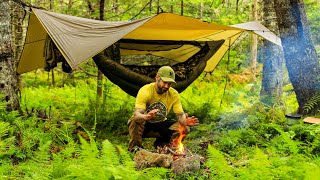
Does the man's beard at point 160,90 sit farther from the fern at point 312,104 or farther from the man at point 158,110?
the fern at point 312,104

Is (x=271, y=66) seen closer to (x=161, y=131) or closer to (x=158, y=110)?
(x=161, y=131)

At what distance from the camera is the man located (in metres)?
3.64

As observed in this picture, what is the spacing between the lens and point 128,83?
16.4 ft

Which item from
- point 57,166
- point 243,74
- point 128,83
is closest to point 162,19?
Answer: point 128,83

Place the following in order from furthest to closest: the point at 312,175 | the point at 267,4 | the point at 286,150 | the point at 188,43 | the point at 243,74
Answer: the point at 243,74
the point at 188,43
the point at 267,4
the point at 286,150
the point at 312,175

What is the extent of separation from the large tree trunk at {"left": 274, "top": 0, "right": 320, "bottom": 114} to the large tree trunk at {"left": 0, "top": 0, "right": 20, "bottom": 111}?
118 inches

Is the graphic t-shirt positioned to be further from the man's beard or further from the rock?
the rock

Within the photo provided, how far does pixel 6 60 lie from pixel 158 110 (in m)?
1.72

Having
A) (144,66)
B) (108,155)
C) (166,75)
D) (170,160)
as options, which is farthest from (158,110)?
(144,66)

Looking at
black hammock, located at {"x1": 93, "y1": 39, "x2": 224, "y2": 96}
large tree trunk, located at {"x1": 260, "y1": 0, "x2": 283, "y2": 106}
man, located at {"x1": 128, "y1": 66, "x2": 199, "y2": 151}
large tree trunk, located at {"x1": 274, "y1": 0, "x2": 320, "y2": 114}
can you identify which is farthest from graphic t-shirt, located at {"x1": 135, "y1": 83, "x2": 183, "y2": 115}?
large tree trunk, located at {"x1": 260, "y1": 0, "x2": 283, "y2": 106}

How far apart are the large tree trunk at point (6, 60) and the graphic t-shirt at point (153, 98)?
1.45 meters

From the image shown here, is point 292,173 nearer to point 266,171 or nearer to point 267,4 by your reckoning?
point 266,171

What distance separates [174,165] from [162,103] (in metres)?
0.88

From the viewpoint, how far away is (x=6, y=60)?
4254 millimetres
